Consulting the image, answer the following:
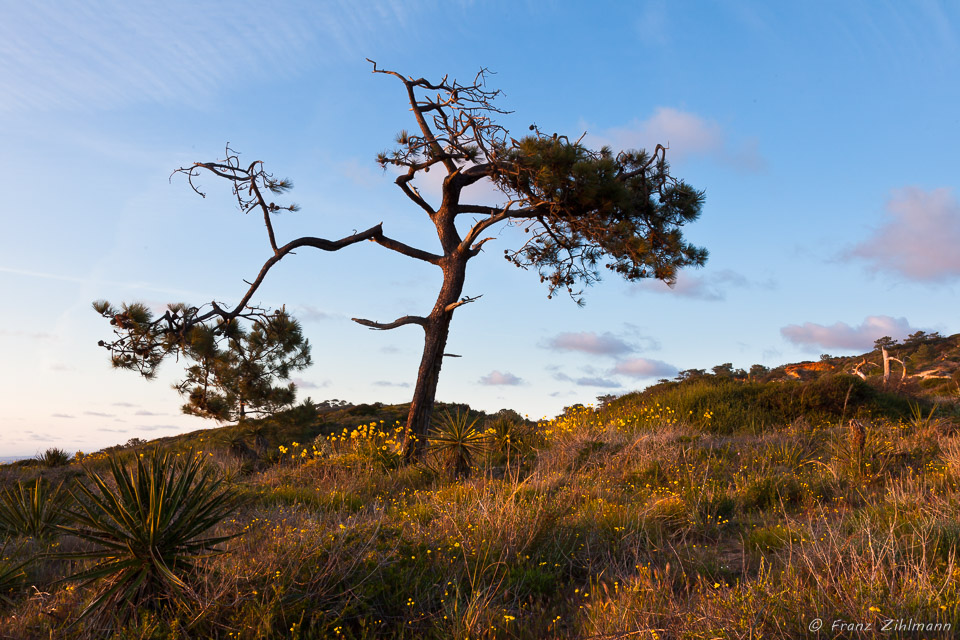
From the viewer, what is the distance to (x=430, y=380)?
1266 centimetres

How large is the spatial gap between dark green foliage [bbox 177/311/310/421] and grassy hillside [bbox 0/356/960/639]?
14.8 ft

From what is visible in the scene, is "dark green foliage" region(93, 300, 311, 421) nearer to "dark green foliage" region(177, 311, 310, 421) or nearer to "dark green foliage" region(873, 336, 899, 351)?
"dark green foliage" region(177, 311, 310, 421)

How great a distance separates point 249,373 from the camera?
1681 cm

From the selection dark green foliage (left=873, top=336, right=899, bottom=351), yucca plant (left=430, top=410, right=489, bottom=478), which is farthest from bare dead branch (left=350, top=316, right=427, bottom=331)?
dark green foliage (left=873, top=336, right=899, bottom=351)

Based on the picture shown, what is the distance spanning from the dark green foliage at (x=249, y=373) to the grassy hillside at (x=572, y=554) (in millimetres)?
4511

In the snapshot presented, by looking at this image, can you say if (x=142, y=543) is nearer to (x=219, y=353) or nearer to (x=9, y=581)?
(x=9, y=581)

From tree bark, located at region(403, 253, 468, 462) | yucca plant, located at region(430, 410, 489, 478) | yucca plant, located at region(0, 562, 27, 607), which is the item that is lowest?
yucca plant, located at region(0, 562, 27, 607)

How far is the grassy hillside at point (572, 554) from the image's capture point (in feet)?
13.7

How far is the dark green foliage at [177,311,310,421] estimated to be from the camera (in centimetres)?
1462

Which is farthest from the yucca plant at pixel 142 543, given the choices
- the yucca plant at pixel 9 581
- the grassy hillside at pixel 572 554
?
the yucca plant at pixel 9 581

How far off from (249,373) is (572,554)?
43.1 ft

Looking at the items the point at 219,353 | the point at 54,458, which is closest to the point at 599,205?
the point at 219,353

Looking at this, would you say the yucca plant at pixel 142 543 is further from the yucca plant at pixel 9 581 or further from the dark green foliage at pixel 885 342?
the dark green foliage at pixel 885 342

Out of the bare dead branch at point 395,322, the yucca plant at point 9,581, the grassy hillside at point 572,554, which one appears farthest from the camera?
the bare dead branch at point 395,322
